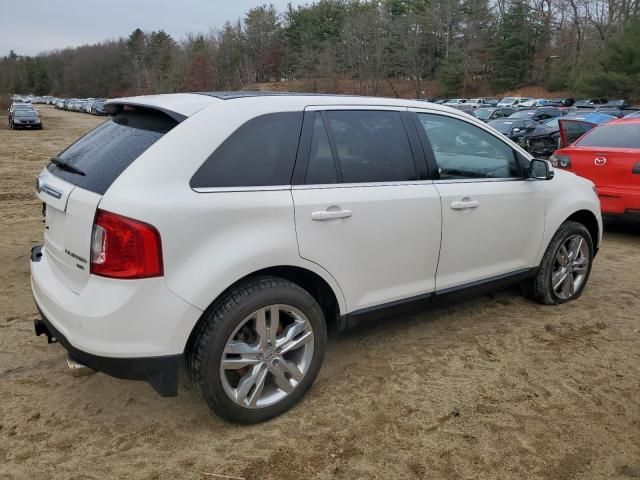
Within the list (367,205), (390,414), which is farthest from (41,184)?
(390,414)

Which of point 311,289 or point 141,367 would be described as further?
point 311,289

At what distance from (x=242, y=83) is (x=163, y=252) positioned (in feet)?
288

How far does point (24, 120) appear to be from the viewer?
32.4m

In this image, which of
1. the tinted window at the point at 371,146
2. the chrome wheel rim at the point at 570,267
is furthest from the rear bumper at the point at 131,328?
the chrome wheel rim at the point at 570,267

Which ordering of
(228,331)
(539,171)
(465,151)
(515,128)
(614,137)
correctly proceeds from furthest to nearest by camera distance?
1. (515,128)
2. (614,137)
3. (539,171)
4. (465,151)
5. (228,331)

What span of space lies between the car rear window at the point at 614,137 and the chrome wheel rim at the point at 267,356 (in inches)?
219

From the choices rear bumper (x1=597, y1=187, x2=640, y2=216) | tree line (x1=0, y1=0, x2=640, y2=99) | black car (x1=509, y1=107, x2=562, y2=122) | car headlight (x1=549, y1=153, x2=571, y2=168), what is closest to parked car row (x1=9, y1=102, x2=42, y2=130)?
black car (x1=509, y1=107, x2=562, y2=122)

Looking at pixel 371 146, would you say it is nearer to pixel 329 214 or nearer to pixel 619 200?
pixel 329 214

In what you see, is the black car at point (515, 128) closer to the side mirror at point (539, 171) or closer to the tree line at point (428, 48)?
the side mirror at point (539, 171)

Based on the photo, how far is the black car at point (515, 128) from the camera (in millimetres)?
16641

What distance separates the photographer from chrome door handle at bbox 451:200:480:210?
3553 millimetres

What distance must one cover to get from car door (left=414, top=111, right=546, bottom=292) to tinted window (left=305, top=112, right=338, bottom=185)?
78 centimetres

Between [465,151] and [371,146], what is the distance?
0.95 metres

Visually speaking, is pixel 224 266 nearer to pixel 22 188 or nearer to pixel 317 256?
pixel 317 256
